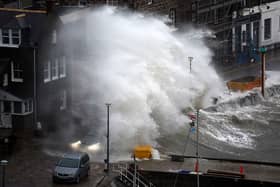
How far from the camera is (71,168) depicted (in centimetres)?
3338

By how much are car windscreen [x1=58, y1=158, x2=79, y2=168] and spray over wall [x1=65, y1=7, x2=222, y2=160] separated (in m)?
4.76

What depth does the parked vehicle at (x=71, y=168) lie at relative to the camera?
3303 cm

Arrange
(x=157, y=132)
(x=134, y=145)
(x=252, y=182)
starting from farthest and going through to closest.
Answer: (x=157, y=132)
(x=134, y=145)
(x=252, y=182)

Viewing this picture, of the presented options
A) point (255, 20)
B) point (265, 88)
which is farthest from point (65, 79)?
point (255, 20)

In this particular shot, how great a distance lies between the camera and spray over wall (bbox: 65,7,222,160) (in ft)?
136

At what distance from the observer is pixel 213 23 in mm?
65062

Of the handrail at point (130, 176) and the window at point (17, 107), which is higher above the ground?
the window at point (17, 107)

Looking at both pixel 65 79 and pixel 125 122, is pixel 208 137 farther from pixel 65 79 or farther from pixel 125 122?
pixel 65 79

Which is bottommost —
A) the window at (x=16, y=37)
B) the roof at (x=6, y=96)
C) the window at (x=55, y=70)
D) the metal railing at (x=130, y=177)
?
the metal railing at (x=130, y=177)

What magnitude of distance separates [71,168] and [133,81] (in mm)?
11707

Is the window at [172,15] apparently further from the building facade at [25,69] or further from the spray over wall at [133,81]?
the building facade at [25,69]

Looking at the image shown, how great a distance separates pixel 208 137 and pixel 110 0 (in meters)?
16.6

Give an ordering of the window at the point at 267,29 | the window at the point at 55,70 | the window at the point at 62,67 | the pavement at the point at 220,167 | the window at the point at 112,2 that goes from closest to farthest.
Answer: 1. the pavement at the point at 220,167
2. the window at the point at 55,70
3. the window at the point at 62,67
4. the window at the point at 112,2
5. the window at the point at 267,29

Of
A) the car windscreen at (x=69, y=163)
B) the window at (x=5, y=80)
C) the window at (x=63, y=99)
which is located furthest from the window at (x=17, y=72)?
the car windscreen at (x=69, y=163)
